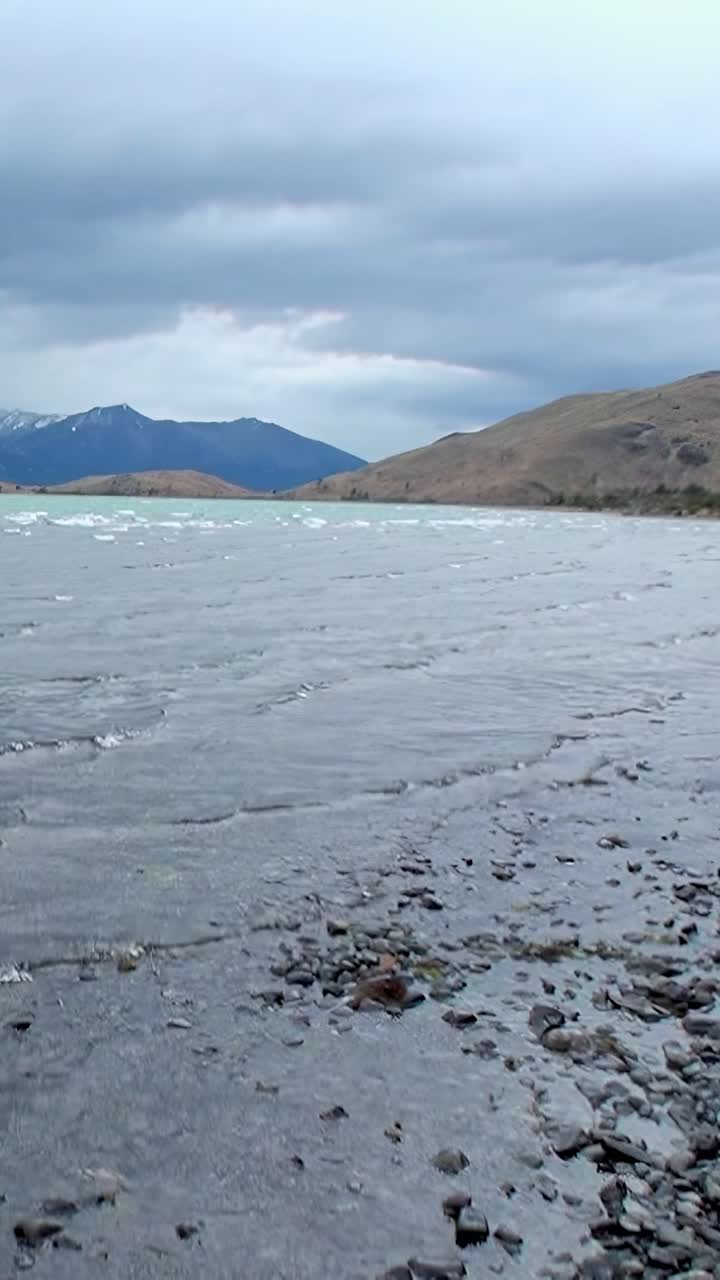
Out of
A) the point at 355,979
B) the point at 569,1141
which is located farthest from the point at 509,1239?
the point at 355,979

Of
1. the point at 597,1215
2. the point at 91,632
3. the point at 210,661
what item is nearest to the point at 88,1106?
the point at 597,1215

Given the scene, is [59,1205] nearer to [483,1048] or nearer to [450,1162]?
[450,1162]

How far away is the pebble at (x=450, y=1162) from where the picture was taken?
6.08 m

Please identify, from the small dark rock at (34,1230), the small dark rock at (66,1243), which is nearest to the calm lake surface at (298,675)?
the small dark rock at (34,1230)

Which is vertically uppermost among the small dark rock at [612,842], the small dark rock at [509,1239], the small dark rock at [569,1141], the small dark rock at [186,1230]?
the small dark rock at [569,1141]

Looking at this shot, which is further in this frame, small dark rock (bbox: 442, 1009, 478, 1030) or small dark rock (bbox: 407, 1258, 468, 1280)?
small dark rock (bbox: 442, 1009, 478, 1030)

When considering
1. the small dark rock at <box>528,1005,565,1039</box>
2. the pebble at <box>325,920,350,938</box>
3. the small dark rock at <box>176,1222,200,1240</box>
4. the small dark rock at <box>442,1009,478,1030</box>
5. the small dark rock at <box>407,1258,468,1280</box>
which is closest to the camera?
the small dark rock at <box>407,1258,468,1280</box>

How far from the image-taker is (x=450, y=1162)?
6145 mm

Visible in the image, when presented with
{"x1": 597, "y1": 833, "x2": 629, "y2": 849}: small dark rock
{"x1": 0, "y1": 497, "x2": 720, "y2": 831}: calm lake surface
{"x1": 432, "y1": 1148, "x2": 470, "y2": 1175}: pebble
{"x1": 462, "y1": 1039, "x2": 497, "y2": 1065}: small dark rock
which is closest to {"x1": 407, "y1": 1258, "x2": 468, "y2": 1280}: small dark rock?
{"x1": 432, "y1": 1148, "x2": 470, "y2": 1175}: pebble

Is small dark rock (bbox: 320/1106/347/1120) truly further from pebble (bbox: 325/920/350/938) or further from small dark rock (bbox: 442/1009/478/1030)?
pebble (bbox: 325/920/350/938)

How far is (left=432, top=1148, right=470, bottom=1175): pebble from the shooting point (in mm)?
6082

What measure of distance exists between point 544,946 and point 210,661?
53.9 feet

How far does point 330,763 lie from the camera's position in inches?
624

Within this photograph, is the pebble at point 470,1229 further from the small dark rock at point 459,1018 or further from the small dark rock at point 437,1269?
the small dark rock at point 459,1018
